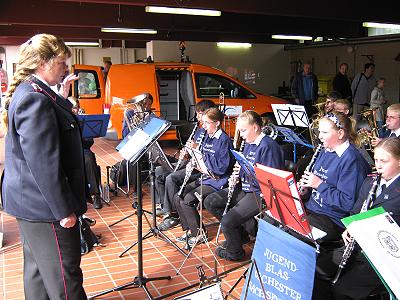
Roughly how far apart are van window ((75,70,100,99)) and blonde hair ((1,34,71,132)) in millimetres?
10111

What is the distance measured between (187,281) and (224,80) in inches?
302

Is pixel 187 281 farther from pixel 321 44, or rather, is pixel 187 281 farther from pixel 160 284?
pixel 321 44

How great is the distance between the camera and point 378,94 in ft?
34.4

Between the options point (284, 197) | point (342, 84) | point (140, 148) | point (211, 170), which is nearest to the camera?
point (284, 197)

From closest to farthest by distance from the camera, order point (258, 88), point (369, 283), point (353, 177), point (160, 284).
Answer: point (369, 283) < point (353, 177) < point (160, 284) < point (258, 88)

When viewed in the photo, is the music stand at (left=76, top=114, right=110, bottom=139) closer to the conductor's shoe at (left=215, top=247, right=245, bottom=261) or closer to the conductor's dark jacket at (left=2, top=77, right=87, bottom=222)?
the conductor's shoe at (left=215, top=247, right=245, bottom=261)

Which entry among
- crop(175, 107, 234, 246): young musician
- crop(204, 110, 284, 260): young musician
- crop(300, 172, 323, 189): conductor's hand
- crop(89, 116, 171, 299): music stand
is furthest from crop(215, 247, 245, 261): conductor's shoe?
crop(300, 172, 323, 189): conductor's hand

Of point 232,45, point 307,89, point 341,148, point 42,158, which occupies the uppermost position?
point 232,45

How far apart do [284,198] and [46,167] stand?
137 cm

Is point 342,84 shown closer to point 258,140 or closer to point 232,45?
point 232,45

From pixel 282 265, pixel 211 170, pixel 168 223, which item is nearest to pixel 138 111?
pixel 211 170

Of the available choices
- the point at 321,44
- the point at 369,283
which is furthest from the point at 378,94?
the point at 369,283

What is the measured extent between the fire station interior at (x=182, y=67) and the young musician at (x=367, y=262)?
Result: 1.35 ft

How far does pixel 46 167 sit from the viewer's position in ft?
8.17
